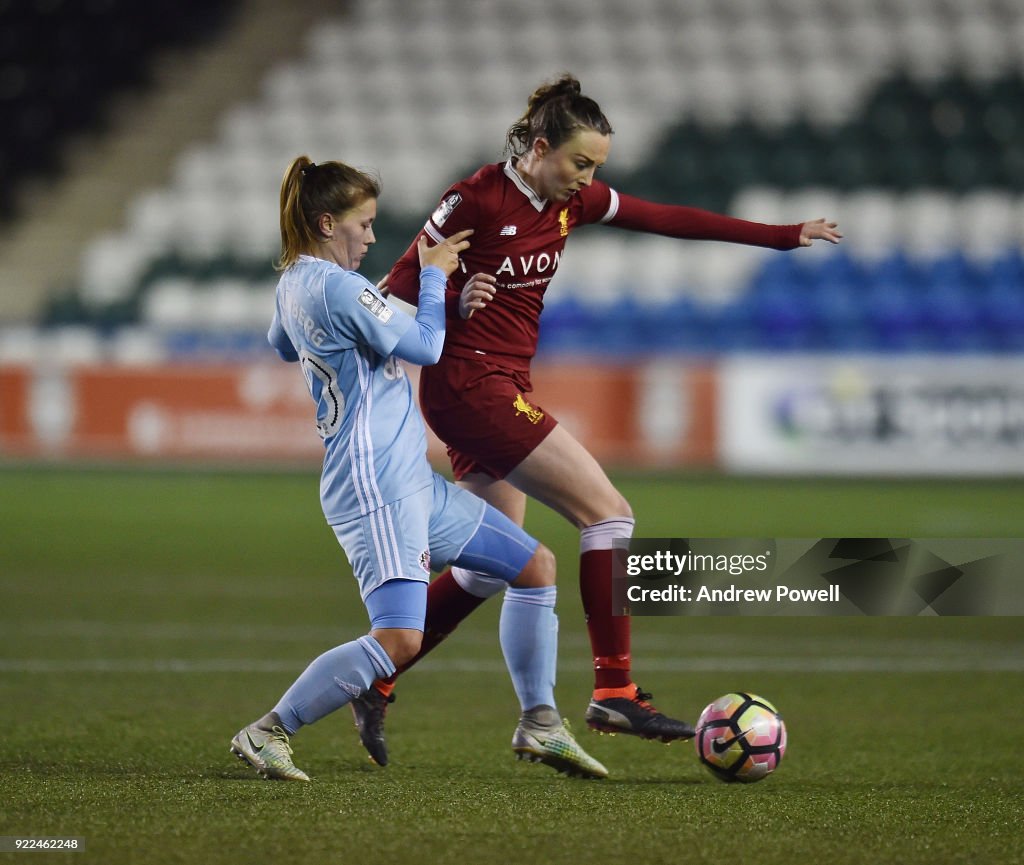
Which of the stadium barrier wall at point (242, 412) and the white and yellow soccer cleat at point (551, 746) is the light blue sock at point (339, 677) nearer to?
the white and yellow soccer cleat at point (551, 746)

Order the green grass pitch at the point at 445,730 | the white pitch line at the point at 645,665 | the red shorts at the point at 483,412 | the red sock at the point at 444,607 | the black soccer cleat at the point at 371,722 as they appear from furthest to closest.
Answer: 1. the white pitch line at the point at 645,665
2. the red sock at the point at 444,607
3. the red shorts at the point at 483,412
4. the black soccer cleat at the point at 371,722
5. the green grass pitch at the point at 445,730

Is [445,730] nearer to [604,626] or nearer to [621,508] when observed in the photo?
[604,626]

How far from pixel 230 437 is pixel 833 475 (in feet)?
19.3

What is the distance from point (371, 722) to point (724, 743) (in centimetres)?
96

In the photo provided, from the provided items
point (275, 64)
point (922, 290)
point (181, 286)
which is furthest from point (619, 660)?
point (275, 64)

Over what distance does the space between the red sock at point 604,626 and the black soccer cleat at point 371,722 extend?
2.06 ft

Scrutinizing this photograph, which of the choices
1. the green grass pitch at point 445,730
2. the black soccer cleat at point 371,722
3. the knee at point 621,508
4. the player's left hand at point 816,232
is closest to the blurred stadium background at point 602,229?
the green grass pitch at point 445,730

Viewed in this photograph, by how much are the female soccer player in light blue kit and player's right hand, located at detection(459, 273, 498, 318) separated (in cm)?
14

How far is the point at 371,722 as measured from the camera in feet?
14.7

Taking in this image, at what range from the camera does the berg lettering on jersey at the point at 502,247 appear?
4715 mm

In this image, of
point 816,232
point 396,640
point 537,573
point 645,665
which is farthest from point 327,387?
point 645,665

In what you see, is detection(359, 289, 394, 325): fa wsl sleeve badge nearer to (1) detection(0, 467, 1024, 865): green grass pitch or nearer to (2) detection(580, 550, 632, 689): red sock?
(2) detection(580, 550, 632, 689): red sock

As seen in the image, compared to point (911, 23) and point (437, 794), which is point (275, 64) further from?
point (437, 794)

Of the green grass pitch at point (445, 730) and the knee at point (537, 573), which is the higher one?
the knee at point (537, 573)
